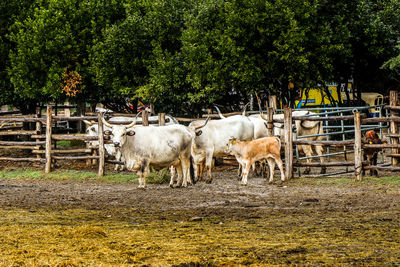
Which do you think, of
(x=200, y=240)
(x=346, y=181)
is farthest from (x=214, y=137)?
(x=200, y=240)

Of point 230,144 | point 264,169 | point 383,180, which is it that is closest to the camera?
point 383,180

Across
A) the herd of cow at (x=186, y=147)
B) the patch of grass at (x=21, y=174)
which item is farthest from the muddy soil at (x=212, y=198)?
the patch of grass at (x=21, y=174)

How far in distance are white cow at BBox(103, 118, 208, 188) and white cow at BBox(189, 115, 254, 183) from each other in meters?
0.93

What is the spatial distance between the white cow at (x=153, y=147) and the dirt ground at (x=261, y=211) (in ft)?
1.80

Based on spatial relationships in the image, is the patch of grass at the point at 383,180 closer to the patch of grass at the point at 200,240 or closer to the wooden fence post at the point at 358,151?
the wooden fence post at the point at 358,151

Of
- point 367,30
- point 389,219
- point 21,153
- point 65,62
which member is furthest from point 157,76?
point 389,219

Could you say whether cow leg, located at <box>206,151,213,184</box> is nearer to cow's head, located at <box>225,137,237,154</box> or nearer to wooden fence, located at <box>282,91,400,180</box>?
cow's head, located at <box>225,137,237,154</box>

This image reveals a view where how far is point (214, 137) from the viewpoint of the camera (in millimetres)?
15797

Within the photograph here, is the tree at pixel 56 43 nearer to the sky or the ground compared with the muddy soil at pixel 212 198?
nearer to the sky

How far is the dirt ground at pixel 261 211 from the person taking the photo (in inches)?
252

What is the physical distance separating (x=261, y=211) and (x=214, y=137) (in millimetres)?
6186

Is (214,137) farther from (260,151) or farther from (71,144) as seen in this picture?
(71,144)

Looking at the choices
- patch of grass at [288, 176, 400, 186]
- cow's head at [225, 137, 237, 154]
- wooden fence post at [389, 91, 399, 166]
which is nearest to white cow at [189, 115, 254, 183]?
cow's head at [225, 137, 237, 154]

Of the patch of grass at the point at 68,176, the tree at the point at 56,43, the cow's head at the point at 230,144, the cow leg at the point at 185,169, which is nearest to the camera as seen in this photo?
the cow leg at the point at 185,169
